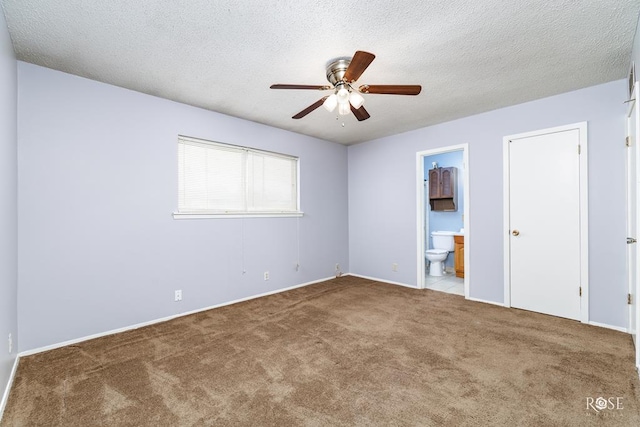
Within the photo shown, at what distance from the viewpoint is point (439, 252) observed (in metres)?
5.35

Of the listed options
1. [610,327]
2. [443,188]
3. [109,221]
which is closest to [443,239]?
[443,188]

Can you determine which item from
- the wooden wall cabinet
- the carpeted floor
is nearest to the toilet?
the wooden wall cabinet

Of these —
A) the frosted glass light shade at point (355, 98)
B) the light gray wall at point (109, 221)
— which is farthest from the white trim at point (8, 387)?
the frosted glass light shade at point (355, 98)

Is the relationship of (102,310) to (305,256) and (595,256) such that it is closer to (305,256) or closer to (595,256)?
(305,256)

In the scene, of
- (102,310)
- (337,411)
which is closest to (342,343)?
(337,411)

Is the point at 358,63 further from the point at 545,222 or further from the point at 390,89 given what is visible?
the point at 545,222

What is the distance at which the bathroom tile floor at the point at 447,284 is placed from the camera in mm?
4369

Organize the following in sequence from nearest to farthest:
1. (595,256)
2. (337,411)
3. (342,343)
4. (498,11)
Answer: (337,411) → (498,11) → (342,343) → (595,256)

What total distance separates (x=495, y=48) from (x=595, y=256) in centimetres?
238

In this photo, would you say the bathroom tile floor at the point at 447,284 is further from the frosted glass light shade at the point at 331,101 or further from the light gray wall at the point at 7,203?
the light gray wall at the point at 7,203

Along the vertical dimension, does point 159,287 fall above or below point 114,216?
below

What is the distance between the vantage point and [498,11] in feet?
6.14

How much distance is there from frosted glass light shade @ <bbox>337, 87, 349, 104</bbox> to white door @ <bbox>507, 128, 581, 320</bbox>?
8.03 feet

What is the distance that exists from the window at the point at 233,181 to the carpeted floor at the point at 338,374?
1381 mm
